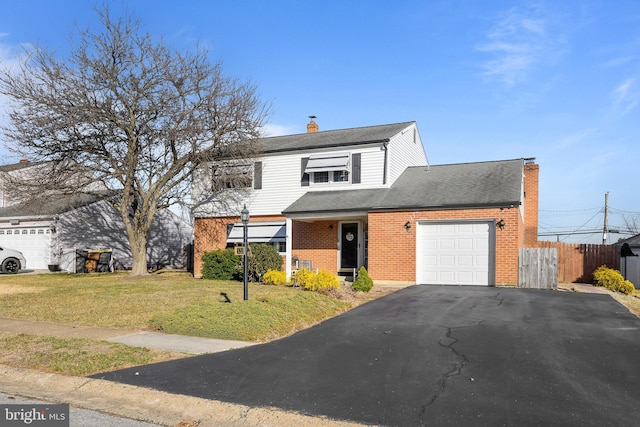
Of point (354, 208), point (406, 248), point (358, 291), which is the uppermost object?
point (354, 208)

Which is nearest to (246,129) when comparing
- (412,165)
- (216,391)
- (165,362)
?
(412,165)

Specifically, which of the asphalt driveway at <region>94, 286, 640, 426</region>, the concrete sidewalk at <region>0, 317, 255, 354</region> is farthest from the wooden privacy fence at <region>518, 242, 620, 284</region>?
the concrete sidewalk at <region>0, 317, 255, 354</region>

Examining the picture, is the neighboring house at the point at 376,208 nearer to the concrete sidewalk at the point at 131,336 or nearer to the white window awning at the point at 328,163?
the white window awning at the point at 328,163

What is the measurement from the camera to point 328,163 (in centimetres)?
2044

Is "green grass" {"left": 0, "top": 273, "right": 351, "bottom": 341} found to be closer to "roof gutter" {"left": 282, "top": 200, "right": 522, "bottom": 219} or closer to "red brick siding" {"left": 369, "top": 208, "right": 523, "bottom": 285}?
"roof gutter" {"left": 282, "top": 200, "right": 522, "bottom": 219}

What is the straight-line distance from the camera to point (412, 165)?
23.3 m

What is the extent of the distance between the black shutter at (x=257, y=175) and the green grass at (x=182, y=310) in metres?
7.82

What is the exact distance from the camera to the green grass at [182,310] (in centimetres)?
911

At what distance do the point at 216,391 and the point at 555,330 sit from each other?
20.8 feet

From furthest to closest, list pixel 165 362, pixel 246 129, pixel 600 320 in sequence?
pixel 246 129
pixel 600 320
pixel 165 362

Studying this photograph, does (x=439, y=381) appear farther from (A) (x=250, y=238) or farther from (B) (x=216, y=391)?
(A) (x=250, y=238)

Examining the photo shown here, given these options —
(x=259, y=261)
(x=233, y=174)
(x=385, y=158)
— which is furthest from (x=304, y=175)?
(x=259, y=261)

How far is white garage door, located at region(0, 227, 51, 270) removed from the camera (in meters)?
26.5

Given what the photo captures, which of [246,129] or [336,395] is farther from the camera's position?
[246,129]
